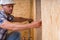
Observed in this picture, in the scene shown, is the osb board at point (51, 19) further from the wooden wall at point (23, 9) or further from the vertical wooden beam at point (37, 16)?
the wooden wall at point (23, 9)

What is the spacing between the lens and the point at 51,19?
111cm

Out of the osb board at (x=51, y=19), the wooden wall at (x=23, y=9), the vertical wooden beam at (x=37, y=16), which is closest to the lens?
the osb board at (x=51, y=19)

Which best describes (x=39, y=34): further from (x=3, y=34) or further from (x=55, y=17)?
(x=55, y=17)

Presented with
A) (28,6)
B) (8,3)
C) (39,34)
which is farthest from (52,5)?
(28,6)

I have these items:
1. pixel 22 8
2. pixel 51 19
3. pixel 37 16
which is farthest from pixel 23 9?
pixel 51 19

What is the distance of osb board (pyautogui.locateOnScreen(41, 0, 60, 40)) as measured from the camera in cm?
102

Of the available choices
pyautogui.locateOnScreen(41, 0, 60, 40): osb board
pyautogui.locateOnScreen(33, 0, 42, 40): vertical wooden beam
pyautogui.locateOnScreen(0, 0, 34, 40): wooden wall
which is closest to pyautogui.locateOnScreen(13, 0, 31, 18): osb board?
pyautogui.locateOnScreen(0, 0, 34, 40): wooden wall

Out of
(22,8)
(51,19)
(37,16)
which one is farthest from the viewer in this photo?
(22,8)

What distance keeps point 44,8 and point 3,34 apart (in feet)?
3.67

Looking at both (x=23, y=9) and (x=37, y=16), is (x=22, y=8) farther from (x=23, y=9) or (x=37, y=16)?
(x=37, y=16)

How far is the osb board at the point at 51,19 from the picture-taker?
102 cm

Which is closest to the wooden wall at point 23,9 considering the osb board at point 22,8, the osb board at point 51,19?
the osb board at point 22,8

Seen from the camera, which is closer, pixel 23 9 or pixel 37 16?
pixel 37 16

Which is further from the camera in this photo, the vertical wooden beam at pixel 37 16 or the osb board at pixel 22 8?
the osb board at pixel 22 8
